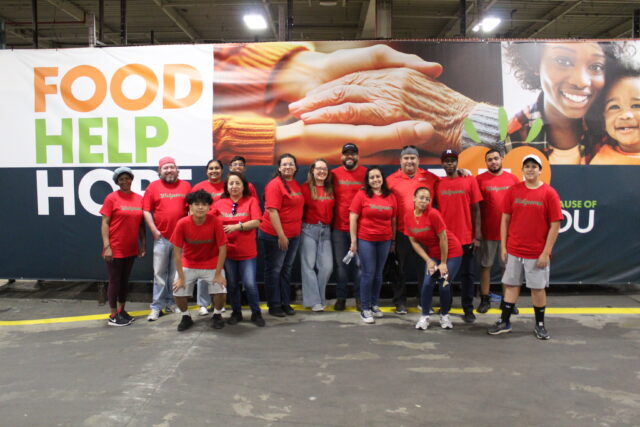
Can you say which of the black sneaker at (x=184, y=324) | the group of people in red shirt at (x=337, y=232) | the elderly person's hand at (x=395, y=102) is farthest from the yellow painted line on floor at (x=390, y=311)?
the elderly person's hand at (x=395, y=102)

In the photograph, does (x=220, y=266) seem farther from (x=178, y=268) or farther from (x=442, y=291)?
Answer: (x=442, y=291)

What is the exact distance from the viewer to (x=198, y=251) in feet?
13.7

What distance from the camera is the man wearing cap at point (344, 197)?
4.72m

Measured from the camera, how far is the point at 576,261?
5.34m

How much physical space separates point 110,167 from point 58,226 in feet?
3.00

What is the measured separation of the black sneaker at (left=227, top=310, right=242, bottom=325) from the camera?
4.48 metres

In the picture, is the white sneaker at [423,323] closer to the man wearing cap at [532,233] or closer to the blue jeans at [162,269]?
the man wearing cap at [532,233]

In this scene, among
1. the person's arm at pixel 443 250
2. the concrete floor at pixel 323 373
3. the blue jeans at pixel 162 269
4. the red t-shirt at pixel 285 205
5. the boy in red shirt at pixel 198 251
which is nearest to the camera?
the concrete floor at pixel 323 373

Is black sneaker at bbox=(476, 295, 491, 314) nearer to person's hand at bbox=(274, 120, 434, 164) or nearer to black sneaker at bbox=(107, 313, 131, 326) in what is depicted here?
person's hand at bbox=(274, 120, 434, 164)

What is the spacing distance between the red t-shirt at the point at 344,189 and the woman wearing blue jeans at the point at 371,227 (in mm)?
212

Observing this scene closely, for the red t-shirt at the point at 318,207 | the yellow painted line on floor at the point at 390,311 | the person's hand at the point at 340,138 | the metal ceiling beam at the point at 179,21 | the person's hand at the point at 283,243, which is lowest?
the yellow painted line on floor at the point at 390,311

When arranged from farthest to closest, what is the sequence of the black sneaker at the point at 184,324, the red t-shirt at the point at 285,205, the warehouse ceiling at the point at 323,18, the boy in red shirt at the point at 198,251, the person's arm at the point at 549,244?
the warehouse ceiling at the point at 323,18 → the red t-shirt at the point at 285,205 → the black sneaker at the point at 184,324 → the boy in red shirt at the point at 198,251 → the person's arm at the point at 549,244

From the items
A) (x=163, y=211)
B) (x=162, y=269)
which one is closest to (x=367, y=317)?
(x=162, y=269)

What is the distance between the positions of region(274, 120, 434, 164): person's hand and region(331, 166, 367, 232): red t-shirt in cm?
54
